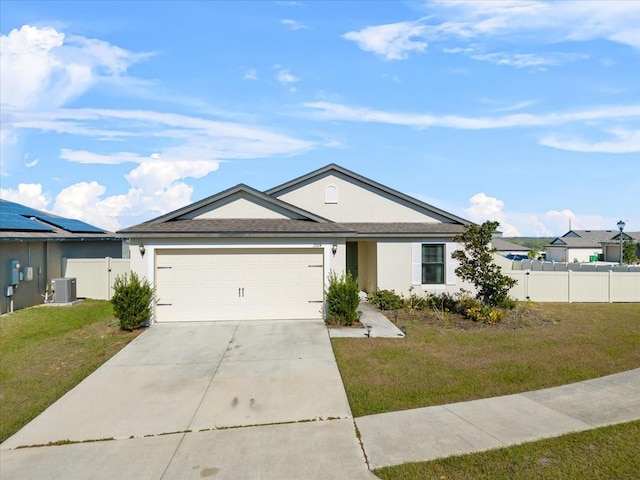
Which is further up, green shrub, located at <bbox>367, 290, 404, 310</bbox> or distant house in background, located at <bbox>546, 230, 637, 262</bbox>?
distant house in background, located at <bbox>546, 230, 637, 262</bbox>

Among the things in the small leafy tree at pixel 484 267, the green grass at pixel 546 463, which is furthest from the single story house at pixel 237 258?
the green grass at pixel 546 463

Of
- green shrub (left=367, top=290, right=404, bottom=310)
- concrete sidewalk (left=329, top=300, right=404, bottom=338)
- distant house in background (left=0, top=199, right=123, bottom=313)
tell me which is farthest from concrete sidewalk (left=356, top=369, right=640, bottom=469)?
distant house in background (left=0, top=199, right=123, bottom=313)

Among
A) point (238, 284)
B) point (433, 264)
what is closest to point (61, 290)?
point (238, 284)

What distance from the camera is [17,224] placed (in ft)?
49.2

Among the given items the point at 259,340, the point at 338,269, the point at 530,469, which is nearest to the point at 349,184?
the point at 338,269

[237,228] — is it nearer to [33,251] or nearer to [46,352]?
[46,352]

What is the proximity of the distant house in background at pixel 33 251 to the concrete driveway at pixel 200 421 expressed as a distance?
24.0 ft

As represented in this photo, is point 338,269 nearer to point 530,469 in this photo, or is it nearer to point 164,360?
point 164,360

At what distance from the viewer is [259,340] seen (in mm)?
10141

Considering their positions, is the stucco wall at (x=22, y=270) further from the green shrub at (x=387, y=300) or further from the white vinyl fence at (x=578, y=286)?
the white vinyl fence at (x=578, y=286)

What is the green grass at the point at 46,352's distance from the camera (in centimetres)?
698

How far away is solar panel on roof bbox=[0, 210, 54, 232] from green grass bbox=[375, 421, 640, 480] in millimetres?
15339

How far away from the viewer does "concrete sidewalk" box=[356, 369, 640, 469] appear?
5.01 metres

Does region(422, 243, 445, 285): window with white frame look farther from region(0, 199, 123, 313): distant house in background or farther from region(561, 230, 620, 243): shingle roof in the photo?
region(561, 230, 620, 243): shingle roof
